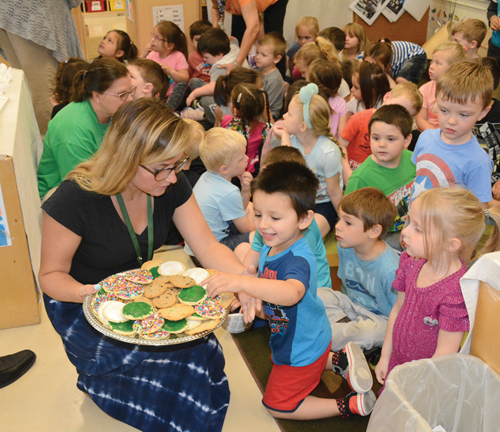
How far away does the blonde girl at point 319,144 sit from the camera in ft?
10.2

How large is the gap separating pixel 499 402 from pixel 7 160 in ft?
6.89

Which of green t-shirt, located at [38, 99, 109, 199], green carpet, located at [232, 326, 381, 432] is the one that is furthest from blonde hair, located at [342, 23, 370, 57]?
green carpet, located at [232, 326, 381, 432]

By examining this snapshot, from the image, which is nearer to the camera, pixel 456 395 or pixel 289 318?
pixel 456 395

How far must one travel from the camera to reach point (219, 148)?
111 inches

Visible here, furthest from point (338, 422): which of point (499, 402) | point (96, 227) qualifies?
point (96, 227)

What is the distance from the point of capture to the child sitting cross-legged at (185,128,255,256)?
283 cm

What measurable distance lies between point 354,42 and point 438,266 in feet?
15.0

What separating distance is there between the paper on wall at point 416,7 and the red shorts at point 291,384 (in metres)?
A: 6.27

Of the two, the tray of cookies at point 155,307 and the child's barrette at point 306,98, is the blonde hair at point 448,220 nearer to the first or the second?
the tray of cookies at point 155,307

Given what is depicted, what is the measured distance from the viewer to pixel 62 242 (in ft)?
5.66

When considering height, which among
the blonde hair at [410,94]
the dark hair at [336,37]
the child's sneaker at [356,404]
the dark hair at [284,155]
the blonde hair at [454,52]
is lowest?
the child's sneaker at [356,404]

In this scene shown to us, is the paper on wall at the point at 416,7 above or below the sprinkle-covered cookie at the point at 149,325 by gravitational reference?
above

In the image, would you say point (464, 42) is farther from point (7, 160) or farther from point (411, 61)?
point (7, 160)

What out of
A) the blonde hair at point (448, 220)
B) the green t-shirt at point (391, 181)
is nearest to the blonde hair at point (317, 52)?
the green t-shirt at point (391, 181)
